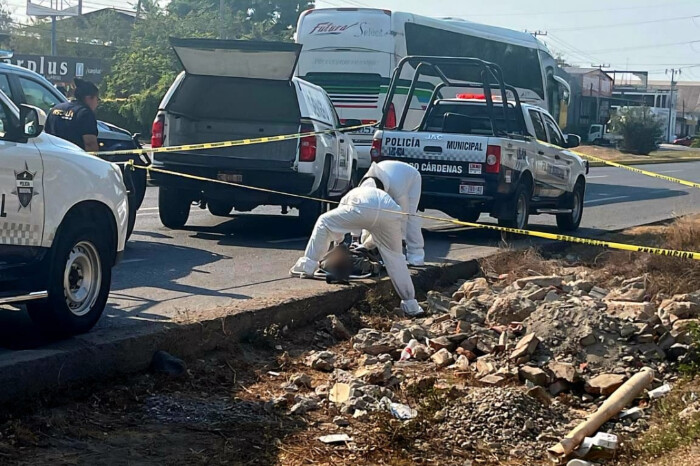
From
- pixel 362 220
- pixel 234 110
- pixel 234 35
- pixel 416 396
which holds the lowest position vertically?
pixel 416 396

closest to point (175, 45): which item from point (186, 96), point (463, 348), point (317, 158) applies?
point (186, 96)

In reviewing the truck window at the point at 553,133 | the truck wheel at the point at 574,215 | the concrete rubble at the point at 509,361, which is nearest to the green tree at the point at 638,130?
the truck wheel at the point at 574,215

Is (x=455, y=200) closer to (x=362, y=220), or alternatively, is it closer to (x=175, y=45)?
(x=175, y=45)

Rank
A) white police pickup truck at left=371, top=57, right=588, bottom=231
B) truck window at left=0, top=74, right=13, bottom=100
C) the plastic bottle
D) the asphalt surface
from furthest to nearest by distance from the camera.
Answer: white police pickup truck at left=371, top=57, right=588, bottom=231
truck window at left=0, top=74, right=13, bottom=100
the asphalt surface
the plastic bottle

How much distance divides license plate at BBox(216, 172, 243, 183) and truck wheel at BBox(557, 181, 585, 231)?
6044 millimetres

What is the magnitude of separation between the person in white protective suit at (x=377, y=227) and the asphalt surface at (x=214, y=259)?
53cm

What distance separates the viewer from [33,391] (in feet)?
18.8

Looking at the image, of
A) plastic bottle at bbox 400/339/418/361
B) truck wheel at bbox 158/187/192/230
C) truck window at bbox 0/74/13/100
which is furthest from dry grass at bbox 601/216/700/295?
truck window at bbox 0/74/13/100

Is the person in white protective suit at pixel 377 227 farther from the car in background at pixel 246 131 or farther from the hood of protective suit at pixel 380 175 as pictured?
the car in background at pixel 246 131

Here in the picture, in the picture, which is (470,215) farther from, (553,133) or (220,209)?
(220,209)

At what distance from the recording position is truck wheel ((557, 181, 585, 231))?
16484 mm

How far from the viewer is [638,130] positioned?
61.8m

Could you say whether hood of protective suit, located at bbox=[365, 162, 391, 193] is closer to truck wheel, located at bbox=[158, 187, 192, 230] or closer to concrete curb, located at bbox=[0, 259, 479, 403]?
concrete curb, located at bbox=[0, 259, 479, 403]

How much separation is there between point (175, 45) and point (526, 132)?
510 centimetres
